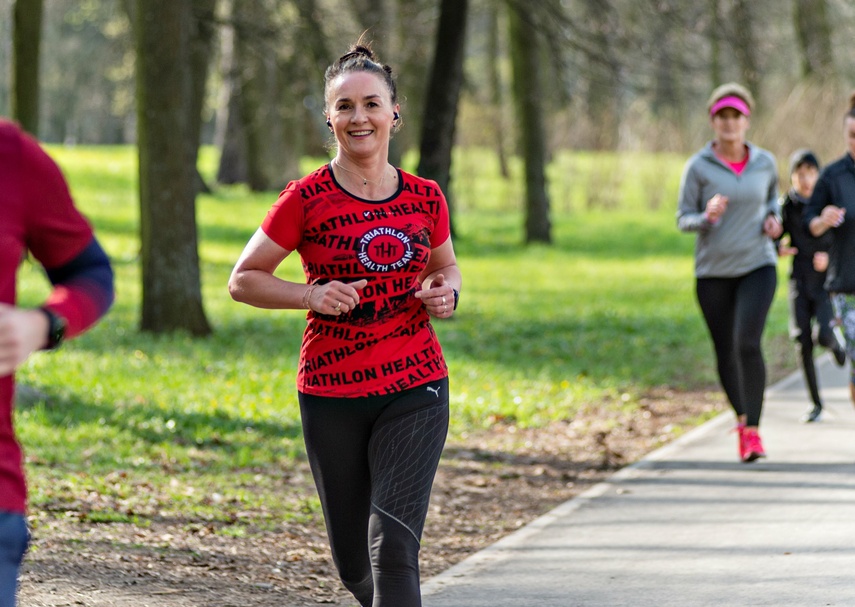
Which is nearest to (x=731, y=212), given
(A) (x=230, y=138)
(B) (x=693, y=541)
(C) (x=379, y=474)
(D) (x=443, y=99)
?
(B) (x=693, y=541)

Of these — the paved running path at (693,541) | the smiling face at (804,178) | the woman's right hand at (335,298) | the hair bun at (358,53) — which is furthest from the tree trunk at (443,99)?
the woman's right hand at (335,298)

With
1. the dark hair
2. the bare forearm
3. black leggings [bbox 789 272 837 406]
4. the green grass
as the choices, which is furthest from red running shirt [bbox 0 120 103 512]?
black leggings [bbox 789 272 837 406]

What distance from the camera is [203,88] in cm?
2548

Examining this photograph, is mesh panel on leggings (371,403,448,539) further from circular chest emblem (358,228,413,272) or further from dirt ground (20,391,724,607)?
dirt ground (20,391,724,607)

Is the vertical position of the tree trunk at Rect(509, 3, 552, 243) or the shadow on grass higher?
the tree trunk at Rect(509, 3, 552, 243)

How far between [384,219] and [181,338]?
31.4ft

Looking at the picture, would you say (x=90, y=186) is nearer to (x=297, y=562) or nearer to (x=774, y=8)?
(x=774, y=8)

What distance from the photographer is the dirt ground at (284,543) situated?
556cm

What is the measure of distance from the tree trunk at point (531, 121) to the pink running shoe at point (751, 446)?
17.4 metres

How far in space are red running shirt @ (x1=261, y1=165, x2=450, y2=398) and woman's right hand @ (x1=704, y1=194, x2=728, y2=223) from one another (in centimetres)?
407

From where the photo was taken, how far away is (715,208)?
7.97m

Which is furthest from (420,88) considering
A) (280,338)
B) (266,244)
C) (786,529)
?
(266,244)

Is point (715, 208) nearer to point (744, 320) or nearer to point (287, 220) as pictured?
point (744, 320)

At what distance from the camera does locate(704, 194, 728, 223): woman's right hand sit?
796 centimetres
